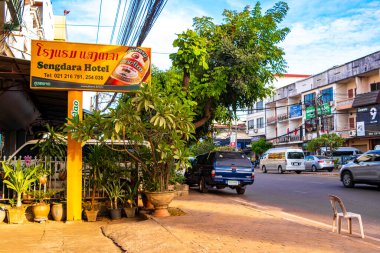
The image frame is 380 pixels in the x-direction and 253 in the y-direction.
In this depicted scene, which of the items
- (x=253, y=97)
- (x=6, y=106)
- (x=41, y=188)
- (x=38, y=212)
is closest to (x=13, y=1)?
(x=6, y=106)

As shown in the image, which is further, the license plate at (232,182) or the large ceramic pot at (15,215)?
the license plate at (232,182)

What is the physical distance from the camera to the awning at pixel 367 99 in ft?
122

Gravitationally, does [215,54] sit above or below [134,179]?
above

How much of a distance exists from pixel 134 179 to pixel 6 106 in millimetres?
7100

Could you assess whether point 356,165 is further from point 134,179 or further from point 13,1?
point 13,1

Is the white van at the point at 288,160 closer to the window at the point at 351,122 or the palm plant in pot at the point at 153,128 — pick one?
the window at the point at 351,122

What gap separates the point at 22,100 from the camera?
49.7 ft

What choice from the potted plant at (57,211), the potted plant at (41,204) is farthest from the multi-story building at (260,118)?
the potted plant at (57,211)

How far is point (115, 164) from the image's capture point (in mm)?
10203

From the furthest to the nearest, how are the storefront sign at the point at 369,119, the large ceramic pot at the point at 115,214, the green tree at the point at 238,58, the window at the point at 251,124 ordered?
1. the window at the point at 251,124
2. the storefront sign at the point at 369,119
3. the green tree at the point at 238,58
4. the large ceramic pot at the point at 115,214

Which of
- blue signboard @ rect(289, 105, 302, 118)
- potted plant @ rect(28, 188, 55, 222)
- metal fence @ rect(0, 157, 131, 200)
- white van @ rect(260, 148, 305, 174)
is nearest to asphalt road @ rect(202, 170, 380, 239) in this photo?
metal fence @ rect(0, 157, 131, 200)

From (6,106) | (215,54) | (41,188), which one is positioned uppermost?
(215,54)

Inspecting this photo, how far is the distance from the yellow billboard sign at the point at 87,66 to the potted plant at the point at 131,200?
100 inches

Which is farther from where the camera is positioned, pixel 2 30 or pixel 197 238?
pixel 2 30
